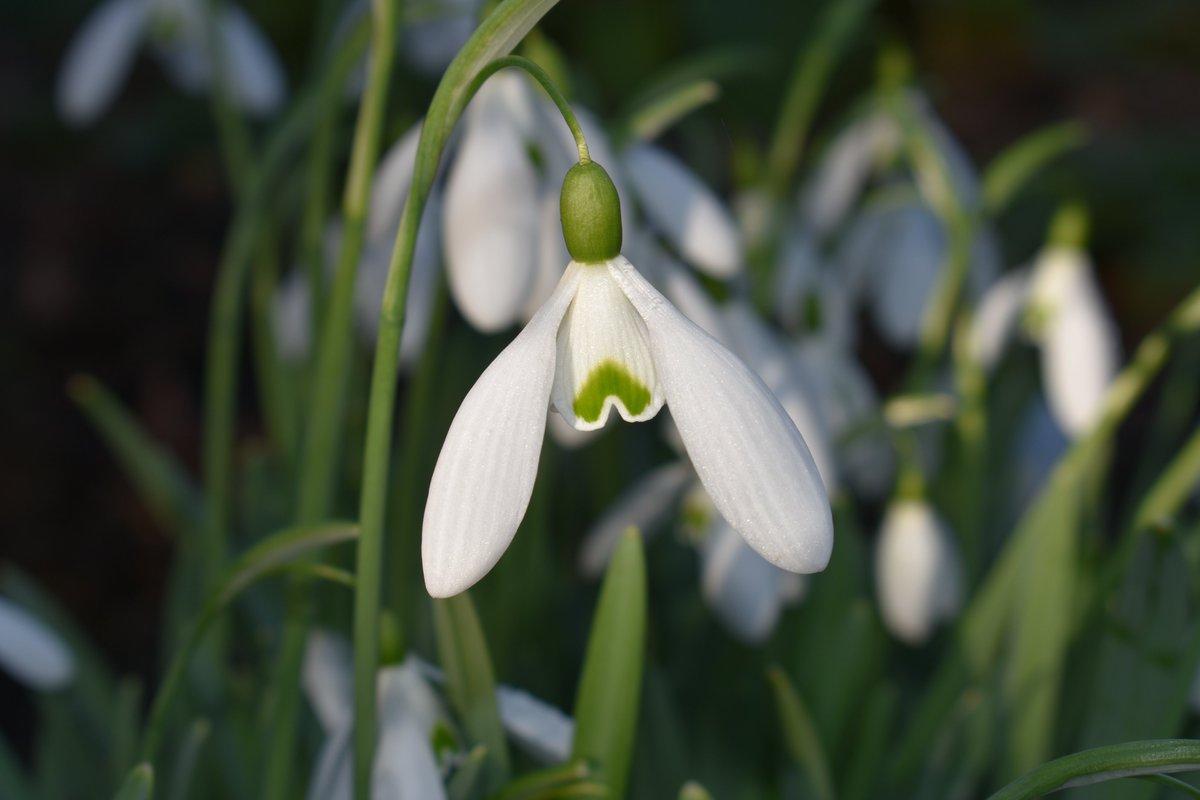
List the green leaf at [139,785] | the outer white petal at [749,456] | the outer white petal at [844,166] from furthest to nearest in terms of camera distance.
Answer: the outer white petal at [844,166] → the green leaf at [139,785] → the outer white petal at [749,456]

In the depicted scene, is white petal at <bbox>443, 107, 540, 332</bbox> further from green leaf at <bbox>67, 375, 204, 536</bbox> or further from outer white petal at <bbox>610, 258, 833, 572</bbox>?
green leaf at <bbox>67, 375, 204, 536</bbox>

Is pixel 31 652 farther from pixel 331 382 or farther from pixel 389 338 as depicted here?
pixel 389 338

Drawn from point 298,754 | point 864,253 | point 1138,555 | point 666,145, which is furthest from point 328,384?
point 666,145

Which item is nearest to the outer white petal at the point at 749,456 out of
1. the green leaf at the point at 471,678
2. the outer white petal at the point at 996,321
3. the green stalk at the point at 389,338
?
the green stalk at the point at 389,338

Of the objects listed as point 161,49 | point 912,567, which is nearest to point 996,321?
point 912,567

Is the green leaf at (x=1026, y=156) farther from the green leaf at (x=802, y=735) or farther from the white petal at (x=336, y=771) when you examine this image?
the white petal at (x=336, y=771)

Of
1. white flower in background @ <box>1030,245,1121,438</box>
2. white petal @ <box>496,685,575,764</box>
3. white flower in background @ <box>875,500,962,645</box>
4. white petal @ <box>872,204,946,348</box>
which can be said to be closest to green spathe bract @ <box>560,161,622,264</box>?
white petal @ <box>496,685,575,764</box>

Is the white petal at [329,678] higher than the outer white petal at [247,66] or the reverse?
the reverse
